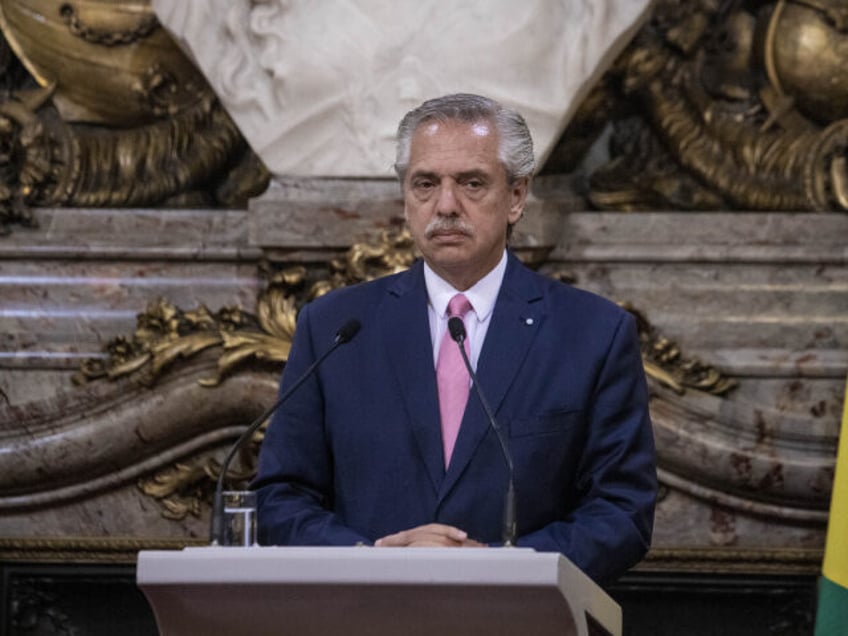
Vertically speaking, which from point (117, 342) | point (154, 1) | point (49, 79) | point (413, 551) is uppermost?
point (413, 551)

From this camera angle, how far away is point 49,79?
19.1 ft

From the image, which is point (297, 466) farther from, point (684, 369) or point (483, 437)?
point (684, 369)

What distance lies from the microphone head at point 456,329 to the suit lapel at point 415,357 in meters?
0.15

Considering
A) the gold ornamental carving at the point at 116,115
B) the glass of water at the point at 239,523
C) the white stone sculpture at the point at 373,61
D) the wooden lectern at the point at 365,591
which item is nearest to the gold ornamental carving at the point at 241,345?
the white stone sculpture at the point at 373,61

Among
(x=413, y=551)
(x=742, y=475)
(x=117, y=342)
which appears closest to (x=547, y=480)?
(x=413, y=551)

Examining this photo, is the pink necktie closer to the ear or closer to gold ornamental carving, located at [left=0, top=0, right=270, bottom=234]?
the ear

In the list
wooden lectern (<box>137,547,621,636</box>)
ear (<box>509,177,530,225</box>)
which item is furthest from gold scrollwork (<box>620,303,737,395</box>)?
wooden lectern (<box>137,547,621,636</box>)

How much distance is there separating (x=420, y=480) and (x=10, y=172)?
2793mm

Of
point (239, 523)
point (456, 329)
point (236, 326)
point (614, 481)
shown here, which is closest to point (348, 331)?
point (456, 329)

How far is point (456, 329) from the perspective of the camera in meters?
3.19

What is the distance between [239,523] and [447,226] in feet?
2.04

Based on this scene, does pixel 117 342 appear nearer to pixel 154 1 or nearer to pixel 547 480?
pixel 154 1

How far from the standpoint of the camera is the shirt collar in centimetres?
341

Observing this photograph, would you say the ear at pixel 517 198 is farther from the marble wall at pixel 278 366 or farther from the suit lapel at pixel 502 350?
the marble wall at pixel 278 366
